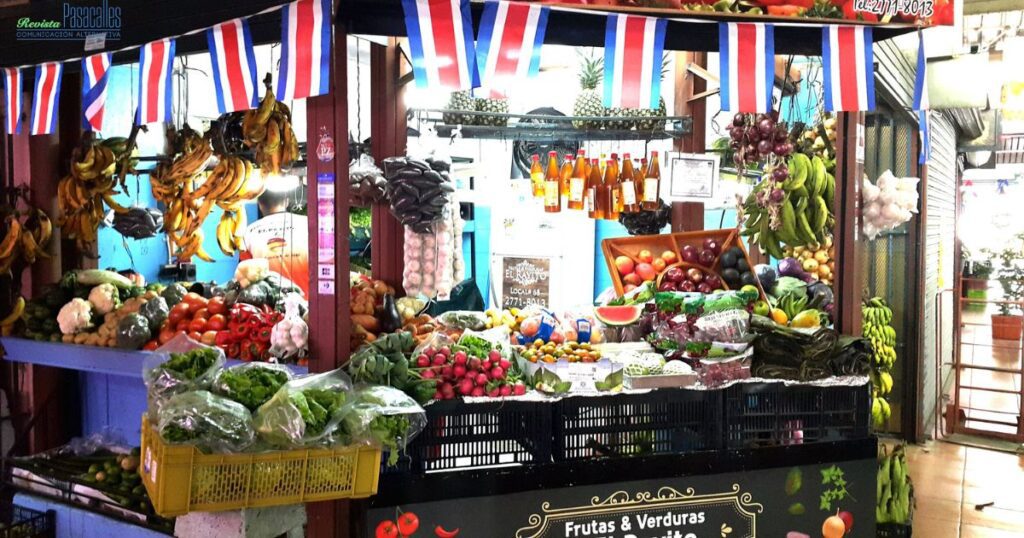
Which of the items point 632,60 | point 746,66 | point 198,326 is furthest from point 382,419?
point 746,66

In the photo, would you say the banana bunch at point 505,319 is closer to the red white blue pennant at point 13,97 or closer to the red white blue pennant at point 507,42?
the red white blue pennant at point 507,42

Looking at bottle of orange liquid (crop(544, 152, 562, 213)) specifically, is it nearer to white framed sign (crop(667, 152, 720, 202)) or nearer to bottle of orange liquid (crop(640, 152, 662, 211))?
bottle of orange liquid (crop(640, 152, 662, 211))

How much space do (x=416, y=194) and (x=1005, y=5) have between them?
8.01 m

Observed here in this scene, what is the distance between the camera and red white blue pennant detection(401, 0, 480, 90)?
4238mm

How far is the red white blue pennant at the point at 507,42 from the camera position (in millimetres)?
4391

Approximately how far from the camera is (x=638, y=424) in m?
4.62

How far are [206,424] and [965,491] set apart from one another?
6564 mm

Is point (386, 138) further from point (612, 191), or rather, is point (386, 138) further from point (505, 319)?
point (612, 191)

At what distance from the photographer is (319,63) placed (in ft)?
13.8

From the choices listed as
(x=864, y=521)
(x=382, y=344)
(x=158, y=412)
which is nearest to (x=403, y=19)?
(x=382, y=344)

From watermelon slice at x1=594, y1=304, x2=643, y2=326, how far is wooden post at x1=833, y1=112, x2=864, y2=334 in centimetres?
133

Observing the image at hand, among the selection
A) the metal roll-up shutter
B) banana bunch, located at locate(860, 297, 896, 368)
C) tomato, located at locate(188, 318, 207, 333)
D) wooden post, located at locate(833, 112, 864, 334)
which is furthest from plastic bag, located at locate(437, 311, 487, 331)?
the metal roll-up shutter

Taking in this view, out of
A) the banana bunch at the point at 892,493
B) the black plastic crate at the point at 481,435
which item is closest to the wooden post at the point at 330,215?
the black plastic crate at the point at 481,435

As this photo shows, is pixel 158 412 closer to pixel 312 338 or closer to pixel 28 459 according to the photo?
A: pixel 312 338
